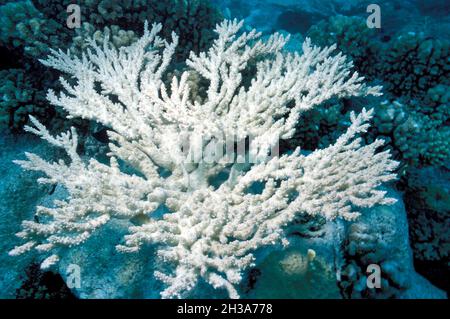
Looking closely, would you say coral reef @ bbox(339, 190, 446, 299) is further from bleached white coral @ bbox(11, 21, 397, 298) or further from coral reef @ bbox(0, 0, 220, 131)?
coral reef @ bbox(0, 0, 220, 131)

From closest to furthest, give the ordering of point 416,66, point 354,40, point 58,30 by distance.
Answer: point 58,30 < point 416,66 < point 354,40

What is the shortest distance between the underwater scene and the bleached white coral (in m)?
0.01

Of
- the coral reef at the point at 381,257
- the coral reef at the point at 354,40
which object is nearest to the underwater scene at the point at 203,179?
the coral reef at the point at 381,257

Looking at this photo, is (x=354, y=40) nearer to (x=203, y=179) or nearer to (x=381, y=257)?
(x=381, y=257)

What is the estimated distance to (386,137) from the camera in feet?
11.9

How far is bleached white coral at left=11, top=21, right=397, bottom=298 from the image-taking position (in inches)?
82.8

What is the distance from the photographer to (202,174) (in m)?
2.62

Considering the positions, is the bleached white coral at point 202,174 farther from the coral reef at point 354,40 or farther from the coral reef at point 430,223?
the coral reef at point 354,40

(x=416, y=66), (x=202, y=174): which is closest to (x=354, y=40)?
(x=416, y=66)

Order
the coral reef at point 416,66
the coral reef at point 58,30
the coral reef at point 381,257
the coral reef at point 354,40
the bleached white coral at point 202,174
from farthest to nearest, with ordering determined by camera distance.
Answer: the coral reef at point 354,40, the coral reef at point 416,66, the coral reef at point 58,30, the coral reef at point 381,257, the bleached white coral at point 202,174

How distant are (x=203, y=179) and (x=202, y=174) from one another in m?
0.04

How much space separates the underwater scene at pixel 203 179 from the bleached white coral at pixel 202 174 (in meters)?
0.01

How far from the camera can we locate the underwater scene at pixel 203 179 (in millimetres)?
2184

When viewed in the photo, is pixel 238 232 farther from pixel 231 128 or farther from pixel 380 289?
pixel 380 289
